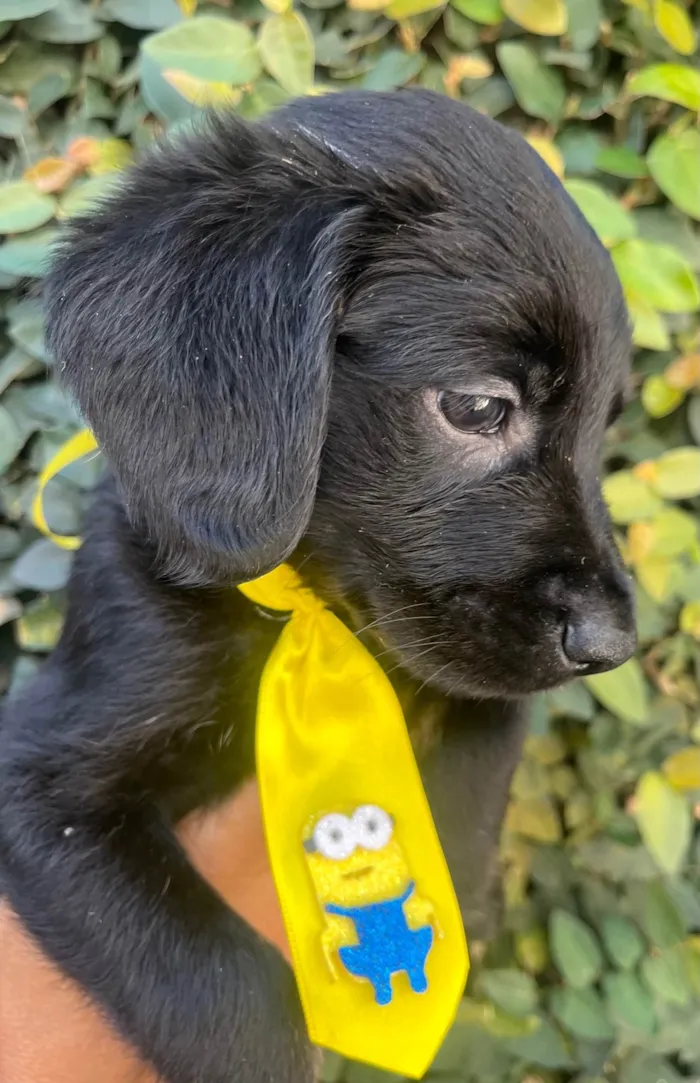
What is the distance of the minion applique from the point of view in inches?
42.7

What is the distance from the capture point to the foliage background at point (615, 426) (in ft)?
4.58

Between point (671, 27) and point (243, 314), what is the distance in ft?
3.36

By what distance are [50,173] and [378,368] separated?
83 centimetres

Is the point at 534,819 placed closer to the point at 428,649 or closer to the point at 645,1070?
the point at 645,1070

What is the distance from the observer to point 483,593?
40.5 inches

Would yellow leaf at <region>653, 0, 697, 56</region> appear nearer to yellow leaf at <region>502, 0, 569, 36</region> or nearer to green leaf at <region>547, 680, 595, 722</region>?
yellow leaf at <region>502, 0, 569, 36</region>

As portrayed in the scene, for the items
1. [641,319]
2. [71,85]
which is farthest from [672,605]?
[71,85]

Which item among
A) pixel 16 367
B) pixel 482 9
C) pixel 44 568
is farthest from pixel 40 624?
pixel 482 9

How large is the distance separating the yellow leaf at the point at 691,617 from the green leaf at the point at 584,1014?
2.49ft

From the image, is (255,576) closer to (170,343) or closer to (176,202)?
(170,343)

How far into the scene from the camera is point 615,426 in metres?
1.61

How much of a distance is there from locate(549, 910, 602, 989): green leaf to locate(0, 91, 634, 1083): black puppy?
721 millimetres

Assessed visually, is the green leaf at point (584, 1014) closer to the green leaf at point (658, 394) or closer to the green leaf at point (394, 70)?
the green leaf at point (658, 394)

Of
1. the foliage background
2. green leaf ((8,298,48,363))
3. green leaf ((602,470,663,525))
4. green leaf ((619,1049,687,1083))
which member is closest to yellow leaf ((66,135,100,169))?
the foliage background
